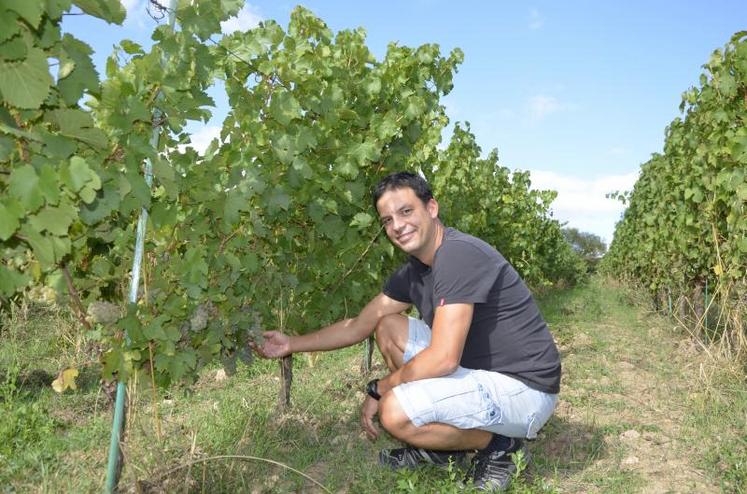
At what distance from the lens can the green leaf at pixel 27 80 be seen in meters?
1.66

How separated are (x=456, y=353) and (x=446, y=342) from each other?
71 millimetres

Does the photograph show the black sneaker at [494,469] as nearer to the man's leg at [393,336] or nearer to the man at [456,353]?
the man at [456,353]

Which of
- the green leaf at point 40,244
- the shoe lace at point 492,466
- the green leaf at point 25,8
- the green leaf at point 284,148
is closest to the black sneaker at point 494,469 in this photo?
the shoe lace at point 492,466

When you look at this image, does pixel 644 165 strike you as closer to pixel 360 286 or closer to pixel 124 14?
pixel 360 286

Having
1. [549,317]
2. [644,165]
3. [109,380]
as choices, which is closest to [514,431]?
[109,380]

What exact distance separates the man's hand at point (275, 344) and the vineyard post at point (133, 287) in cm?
95

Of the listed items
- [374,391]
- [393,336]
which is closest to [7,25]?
[374,391]

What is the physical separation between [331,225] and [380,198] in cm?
85

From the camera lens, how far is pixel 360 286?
15.6 feet

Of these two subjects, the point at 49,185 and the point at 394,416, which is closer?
the point at 49,185

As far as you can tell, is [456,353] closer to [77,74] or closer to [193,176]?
[193,176]

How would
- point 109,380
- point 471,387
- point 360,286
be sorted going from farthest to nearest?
1. point 360,286
2. point 471,387
3. point 109,380

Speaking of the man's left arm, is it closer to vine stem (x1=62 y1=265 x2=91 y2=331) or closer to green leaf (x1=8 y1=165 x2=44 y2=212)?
vine stem (x1=62 y1=265 x2=91 y2=331)

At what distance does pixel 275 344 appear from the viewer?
3.54 m
